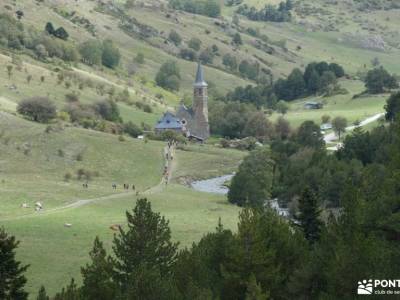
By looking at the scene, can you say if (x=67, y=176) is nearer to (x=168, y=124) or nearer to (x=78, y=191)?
(x=78, y=191)

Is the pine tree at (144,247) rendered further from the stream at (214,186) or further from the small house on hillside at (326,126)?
the small house on hillside at (326,126)

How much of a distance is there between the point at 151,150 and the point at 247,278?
71.6 metres

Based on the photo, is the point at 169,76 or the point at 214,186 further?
the point at 169,76

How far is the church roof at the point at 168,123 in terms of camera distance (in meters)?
128

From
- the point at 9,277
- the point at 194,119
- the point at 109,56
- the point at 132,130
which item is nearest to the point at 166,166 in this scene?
the point at 132,130

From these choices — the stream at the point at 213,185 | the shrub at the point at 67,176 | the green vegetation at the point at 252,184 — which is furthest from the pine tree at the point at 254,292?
the stream at the point at 213,185

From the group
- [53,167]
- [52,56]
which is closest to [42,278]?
[53,167]

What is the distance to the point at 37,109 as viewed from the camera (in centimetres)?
11050

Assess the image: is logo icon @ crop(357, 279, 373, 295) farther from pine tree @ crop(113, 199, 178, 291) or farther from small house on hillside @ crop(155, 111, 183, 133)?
small house on hillside @ crop(155, 111, 183, 133)

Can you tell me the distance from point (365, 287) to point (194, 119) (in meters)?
104

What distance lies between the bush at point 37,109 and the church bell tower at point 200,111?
32.1 m

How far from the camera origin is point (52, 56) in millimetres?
152750

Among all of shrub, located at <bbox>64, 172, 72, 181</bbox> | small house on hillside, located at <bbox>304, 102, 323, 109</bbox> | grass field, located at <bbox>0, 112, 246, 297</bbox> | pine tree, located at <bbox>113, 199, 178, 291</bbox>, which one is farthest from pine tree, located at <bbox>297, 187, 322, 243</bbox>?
small house on hillside, located at <bbox>304, 102, 323, 109</bbox>

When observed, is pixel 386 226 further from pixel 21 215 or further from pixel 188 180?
pixel 188 180
